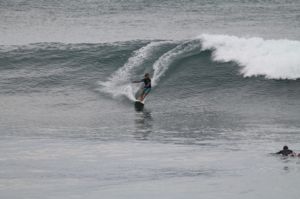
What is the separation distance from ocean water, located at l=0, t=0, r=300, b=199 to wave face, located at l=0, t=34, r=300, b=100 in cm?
5

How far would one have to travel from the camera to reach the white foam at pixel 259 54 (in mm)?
30606

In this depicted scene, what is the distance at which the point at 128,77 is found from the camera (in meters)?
30.9

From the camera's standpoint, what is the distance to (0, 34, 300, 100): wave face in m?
30.5

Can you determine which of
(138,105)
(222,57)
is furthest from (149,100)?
(222,57)

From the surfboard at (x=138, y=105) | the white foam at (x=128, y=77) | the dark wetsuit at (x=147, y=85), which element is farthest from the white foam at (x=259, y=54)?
the surfboard at (x=138, y=105)

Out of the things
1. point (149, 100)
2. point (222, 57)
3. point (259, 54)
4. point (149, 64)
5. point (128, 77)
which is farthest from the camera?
point (222, 57)

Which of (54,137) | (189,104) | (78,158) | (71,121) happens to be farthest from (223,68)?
(78,158)

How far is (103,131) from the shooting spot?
23359 mm

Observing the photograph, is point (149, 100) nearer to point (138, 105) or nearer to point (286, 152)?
point (138, 105)

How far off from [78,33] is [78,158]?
21580 millimetres

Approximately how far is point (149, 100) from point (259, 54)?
20.6 ft

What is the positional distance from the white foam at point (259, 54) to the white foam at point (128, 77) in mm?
2385

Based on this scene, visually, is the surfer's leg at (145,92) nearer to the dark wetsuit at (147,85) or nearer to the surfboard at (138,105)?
the dark wetsuit at (147,85)

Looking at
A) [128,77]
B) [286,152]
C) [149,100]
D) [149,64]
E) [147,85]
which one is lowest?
[286,152]
